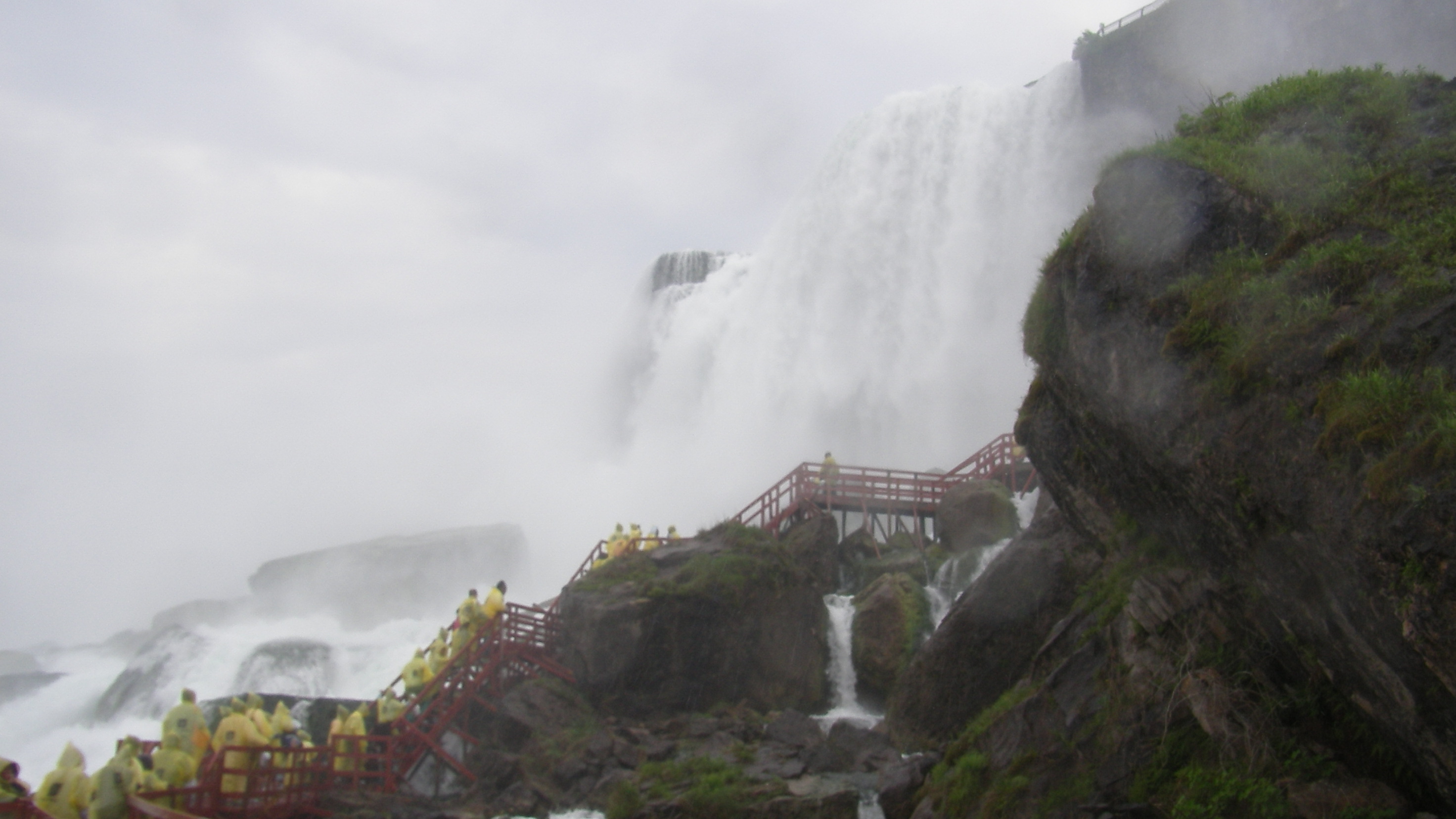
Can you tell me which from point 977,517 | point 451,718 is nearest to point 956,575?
point 977,517

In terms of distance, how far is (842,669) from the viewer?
61.4 ft

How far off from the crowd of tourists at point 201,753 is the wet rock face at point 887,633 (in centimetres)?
706

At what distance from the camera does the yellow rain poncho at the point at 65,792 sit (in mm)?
10211

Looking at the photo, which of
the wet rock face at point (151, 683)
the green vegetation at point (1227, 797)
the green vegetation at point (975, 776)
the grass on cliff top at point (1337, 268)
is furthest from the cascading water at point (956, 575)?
the wet rock face at point (151, 683)

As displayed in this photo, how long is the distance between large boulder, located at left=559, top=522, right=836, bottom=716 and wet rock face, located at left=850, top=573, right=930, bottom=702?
0.84 m

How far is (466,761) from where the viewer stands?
51.4 ft

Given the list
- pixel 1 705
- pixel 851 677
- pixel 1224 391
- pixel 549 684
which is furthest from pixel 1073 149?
pixel 1 705

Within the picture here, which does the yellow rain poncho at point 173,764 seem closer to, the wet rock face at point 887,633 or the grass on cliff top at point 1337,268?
the grass on cliff top at point 1337,268

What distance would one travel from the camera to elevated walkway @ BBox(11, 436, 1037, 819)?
38.3ft

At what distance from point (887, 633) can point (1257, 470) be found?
1192cm

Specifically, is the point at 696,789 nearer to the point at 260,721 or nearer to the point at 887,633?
the point at 260,721

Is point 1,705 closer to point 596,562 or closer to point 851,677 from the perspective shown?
point 596,562

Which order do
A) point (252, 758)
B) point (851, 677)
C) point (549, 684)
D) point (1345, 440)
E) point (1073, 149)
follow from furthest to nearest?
point (1073, 149) < point (851, 677) < point (549, 684) < point (252, 758) < point (1345, 440)

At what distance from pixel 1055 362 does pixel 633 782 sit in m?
8.05
